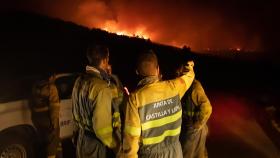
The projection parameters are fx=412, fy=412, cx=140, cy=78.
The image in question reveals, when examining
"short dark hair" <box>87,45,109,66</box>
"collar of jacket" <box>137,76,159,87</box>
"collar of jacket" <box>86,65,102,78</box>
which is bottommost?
"collar of jacket" <box>137,76,159,87</box>

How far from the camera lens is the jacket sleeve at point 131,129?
4.12 metres

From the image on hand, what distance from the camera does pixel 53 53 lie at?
76.4 ft

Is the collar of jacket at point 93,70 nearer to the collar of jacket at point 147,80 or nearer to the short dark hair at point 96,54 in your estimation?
the short dark hair at point 96,54

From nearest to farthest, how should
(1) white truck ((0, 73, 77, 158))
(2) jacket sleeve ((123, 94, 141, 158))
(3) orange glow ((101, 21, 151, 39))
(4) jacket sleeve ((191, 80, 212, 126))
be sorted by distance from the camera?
(2) jacket sleeve ((123, 94, 141, 158))
(4) jacket sleeve ((191, 80, 212, 126))
(1) white truck ((0, 73, 77, 158))
(3) orange glow ((101, 21, 151, 39))

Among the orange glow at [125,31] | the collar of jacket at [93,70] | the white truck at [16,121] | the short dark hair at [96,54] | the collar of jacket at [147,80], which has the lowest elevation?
the white truck at [16,121]

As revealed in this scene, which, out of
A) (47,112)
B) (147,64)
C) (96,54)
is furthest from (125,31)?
(147,64)

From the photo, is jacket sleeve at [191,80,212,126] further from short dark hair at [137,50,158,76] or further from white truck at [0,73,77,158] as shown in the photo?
white truck at [0,73,77,158]

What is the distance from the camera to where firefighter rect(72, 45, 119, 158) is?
458 centimetres

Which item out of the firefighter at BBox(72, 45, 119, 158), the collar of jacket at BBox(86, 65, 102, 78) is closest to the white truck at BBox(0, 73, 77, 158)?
the firefighter at BBox(72, 45, 119, 158)

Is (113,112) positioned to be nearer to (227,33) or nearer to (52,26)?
(52,26)

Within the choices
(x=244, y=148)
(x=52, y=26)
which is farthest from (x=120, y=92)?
(x=52, y=26)

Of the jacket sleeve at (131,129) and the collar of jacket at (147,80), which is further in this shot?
the collar of jacket at (147,80)

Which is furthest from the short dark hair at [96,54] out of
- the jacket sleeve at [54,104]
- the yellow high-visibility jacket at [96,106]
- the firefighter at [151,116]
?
the jacket sleeve at [54,104]

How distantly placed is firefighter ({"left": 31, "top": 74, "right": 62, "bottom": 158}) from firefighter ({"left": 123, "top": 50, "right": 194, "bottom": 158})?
9.84ft
